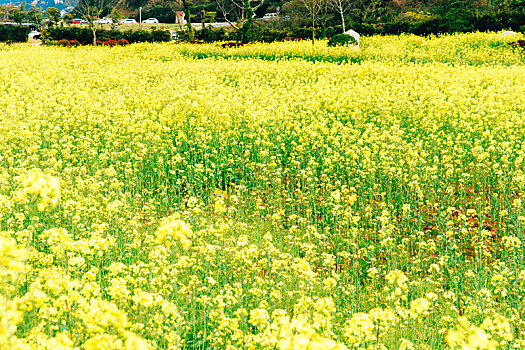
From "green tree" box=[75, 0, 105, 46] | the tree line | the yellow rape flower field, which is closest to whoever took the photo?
the yellow rape flower field

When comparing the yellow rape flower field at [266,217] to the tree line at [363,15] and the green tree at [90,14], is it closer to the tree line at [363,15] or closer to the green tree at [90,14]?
the tree line at [363,15]

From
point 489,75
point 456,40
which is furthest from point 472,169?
point 456,40

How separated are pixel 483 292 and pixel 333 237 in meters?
2.68

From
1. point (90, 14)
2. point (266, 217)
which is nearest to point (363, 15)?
point (90, 14)

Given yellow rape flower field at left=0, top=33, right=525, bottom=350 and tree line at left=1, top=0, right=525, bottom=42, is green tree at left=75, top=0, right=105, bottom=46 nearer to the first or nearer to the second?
tree line at left=1, top=0, right=525, bottom=42

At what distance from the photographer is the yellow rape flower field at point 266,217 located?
3613 mm


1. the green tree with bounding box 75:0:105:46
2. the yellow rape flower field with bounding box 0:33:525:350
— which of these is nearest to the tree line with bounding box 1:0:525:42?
the green tree with bounding box 75:0:105:46

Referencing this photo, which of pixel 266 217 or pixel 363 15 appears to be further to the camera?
pixel 363 15

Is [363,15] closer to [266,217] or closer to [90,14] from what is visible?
[90,14]

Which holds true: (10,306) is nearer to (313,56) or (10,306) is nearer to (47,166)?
(47,166)

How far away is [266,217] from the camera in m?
7.48

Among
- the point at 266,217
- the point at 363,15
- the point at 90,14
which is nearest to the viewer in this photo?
the point at 266,217

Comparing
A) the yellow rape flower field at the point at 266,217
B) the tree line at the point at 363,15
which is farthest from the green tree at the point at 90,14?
the yellow rape flower field at the point at 266,217

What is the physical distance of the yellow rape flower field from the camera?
3613 mm
